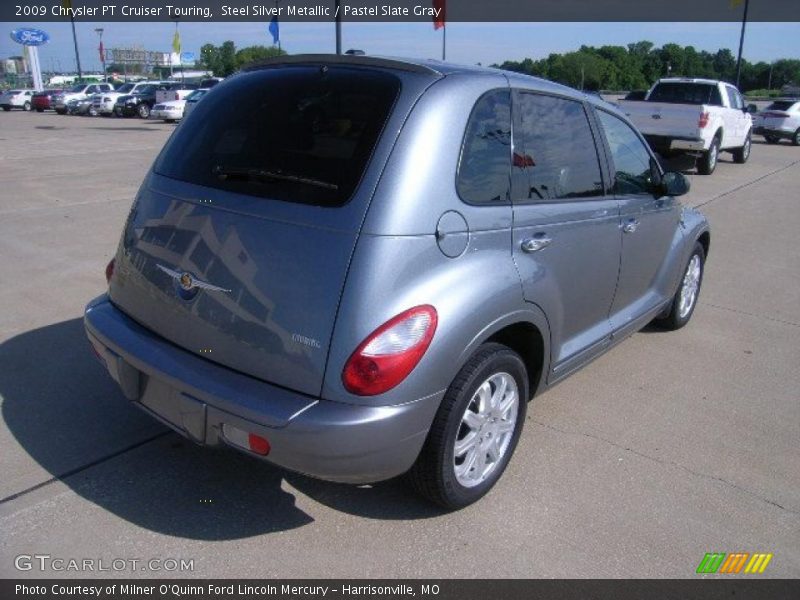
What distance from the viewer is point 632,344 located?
4863 mm

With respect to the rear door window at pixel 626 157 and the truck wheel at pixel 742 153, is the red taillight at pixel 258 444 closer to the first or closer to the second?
the rear door window at pixel 626 157

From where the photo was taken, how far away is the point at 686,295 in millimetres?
5082

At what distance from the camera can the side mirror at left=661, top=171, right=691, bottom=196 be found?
4121mm

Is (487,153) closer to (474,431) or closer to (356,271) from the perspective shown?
(356,271)

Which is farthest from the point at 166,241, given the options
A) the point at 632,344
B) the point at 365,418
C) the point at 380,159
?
the point at 632,344

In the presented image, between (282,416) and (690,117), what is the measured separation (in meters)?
13.7

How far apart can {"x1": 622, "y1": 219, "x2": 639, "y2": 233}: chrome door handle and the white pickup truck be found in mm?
10360

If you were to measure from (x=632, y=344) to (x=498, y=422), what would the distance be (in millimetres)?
2352

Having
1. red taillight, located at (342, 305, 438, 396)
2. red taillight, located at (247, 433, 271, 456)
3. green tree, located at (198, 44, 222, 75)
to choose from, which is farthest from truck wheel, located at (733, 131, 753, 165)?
green tree, located at (198, 44, 222, 75)

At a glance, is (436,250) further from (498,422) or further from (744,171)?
(744,171)

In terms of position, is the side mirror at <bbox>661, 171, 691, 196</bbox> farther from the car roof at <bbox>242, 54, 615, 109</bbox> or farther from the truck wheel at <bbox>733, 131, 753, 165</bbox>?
the truck wheel at <bbox>733, 131, 753, 165</bbox>
